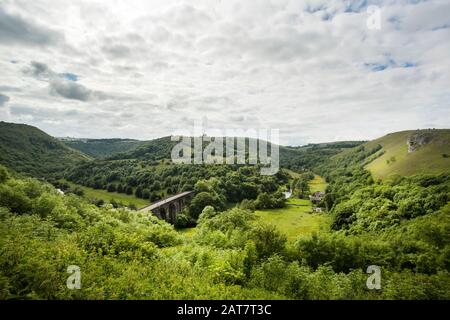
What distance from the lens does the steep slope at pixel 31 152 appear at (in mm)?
132750

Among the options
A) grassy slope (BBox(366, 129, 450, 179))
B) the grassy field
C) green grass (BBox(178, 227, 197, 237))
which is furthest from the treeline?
grassy slope (BBox(366, 129, 450, 179))

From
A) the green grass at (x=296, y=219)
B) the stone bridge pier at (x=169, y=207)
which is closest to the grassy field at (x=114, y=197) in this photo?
the stone bridge pier at (x=169, y=207)

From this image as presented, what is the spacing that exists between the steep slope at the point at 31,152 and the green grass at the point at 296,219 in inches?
4476

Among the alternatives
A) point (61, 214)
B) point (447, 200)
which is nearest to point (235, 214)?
point (61, 214)

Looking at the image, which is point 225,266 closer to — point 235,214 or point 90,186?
point 235,214

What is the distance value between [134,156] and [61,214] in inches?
5816

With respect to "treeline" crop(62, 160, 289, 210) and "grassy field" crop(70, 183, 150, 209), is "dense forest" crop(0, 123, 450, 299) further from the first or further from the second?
"treeline" crop(62, 160, 289, 210)

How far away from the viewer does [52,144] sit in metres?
189

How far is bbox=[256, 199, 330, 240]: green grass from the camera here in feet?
240

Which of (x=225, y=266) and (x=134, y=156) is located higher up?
(x=134, y=156)

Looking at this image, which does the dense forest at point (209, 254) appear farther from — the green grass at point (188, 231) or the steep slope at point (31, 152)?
the steep slope at point (31, 152)

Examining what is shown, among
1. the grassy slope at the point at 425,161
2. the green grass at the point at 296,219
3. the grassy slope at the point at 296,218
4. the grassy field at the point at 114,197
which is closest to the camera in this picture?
the grassy slope at the point at 296,218

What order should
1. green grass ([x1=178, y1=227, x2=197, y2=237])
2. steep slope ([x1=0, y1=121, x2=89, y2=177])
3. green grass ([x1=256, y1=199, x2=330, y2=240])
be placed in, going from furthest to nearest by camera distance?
steep slope ([x1=0, y1=121, x2=89, y2=177]) < green grass ([x1=256, y1=199, x2=330, y2=240]) < green grass ([x1=178, y1=227, x2=197, y2=237])

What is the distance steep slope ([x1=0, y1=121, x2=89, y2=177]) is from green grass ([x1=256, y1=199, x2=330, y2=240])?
113678 millimetres
